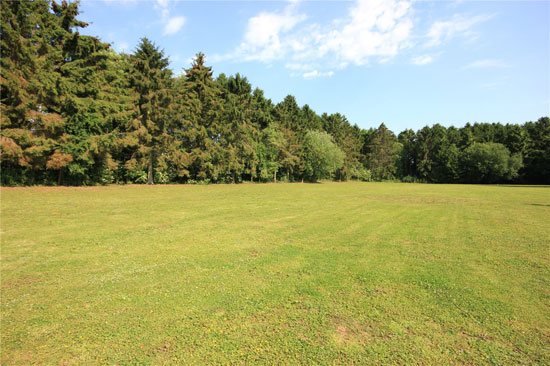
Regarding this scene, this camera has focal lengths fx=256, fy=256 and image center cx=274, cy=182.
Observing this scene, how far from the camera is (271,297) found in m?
4.80

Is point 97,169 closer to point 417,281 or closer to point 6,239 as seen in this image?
point 6,239

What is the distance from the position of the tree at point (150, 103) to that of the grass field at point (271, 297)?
2578 centimetres

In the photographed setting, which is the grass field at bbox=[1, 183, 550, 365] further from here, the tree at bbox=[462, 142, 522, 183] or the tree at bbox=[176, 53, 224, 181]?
the tree at bbox=[462, 142, 522, 183]

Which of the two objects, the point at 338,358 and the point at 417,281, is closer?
the point at 338,358

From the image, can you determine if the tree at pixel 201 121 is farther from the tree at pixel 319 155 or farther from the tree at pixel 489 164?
the tree at pixel 489 164

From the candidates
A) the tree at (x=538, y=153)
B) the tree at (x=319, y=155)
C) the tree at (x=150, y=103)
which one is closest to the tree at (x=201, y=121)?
the tree at (x=150, y=103)

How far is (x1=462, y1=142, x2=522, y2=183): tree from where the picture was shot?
6234 centimetres

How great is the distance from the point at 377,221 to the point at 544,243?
560 cm

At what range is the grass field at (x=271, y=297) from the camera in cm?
339

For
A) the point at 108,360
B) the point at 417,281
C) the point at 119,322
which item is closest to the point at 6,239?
the point at 119,322

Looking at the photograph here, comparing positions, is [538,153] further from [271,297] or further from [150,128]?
[271,297]

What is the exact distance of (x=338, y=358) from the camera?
10.7 feet

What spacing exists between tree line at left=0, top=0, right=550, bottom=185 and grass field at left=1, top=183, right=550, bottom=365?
18.3 m

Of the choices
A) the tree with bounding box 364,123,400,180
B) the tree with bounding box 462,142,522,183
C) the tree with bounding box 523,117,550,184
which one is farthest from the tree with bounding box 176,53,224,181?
the tree with bounding box 523,117,550,184
